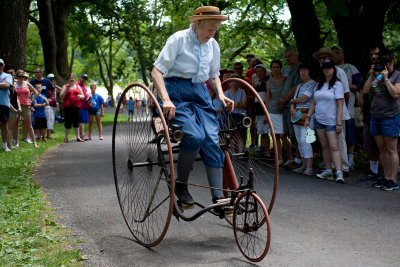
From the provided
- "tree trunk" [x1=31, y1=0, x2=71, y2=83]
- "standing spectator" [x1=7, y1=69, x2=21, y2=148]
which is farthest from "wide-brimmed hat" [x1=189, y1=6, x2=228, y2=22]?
"tree trunk" [x1=31, y1=0, x2=71, y2=83]

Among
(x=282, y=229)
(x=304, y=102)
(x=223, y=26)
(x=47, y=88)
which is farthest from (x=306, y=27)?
(x=223, y=26)

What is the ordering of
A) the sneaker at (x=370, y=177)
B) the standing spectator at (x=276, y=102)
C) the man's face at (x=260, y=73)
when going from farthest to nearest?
the man's face at (x=260, y=73)
the standing spectator at (x=276, y=102)
the sneaker at (x=370, y=177)

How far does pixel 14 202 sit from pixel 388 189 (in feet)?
17.8

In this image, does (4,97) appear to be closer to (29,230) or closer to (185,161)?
(29,230)

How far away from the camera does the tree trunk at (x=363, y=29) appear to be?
11211 millimetres

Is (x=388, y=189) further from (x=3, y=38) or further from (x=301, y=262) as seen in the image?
(x=3, y=38)

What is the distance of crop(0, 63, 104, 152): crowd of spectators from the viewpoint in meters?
12.3

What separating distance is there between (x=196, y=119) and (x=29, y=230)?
7.14 ft

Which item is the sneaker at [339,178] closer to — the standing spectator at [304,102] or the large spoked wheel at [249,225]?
the standing spectator at [304,102]

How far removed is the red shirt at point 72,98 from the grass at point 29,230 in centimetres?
660

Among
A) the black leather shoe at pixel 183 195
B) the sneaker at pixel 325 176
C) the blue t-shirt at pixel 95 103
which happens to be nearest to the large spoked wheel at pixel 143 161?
the black leather shoe at pixel 183 195

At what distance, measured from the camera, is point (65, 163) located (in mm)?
11133

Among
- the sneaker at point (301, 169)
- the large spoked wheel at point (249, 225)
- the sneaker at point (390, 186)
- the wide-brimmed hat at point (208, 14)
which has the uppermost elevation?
the wide-brimmed hat at point (208, 14)

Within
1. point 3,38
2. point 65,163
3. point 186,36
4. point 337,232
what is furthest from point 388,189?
point 3,38
